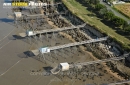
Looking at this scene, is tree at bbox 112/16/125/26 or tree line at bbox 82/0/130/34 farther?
tree at bbox 112/16/125/26

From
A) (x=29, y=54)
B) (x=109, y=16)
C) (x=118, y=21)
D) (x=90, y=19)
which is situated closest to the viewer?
(x=29, y=54)

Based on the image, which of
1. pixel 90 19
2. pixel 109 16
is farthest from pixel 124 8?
pixel 90 19

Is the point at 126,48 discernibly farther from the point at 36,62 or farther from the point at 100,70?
the point at 36,62

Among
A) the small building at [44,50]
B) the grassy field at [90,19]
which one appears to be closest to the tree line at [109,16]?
the grassy field at [90,19]

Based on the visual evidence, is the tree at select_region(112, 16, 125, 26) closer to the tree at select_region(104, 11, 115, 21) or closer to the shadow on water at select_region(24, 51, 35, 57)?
the tree at select_region(104, 11, 115, 21)

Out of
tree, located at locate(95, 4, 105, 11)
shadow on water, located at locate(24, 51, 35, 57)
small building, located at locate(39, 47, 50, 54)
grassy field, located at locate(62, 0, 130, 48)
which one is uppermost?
tree, located at locate(95, 4, 105, 11)

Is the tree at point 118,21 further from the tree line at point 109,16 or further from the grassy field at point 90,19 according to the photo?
the grassy field at point 90,19

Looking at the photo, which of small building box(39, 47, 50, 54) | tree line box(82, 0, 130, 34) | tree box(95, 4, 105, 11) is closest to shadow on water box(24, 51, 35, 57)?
small building box(39, 47, 50, 54)

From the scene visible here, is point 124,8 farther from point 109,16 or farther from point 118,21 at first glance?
point 118,21
